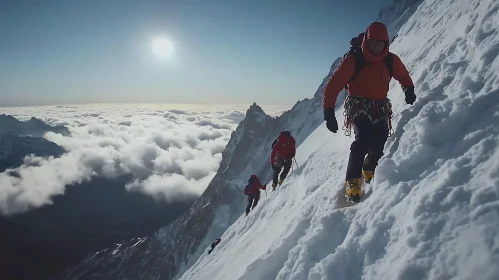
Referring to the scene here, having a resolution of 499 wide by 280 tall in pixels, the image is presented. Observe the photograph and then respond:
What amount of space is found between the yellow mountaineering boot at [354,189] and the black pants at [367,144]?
8 cm

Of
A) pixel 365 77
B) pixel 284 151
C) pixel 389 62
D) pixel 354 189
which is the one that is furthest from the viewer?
pixel 284 151

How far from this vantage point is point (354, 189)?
5.15 m

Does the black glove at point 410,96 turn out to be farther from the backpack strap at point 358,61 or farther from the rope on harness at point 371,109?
the backpack strap at point 358,61

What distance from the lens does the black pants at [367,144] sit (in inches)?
204

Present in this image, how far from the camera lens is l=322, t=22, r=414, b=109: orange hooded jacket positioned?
5238 millimetres

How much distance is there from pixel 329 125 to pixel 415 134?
1.29 meters

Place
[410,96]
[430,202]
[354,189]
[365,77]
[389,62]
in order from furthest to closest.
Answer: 1. [410,96]
2. [389,62]
3. [365,77]
4. [354,189]
5. [430,202]

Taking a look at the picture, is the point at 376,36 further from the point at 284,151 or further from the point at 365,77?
the point at 284,151

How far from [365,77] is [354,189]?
191cm

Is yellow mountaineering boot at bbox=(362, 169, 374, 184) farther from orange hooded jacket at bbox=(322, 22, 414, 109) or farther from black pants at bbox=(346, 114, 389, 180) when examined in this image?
orange hooded jacket at bbox=(322, 22, 414, 109)

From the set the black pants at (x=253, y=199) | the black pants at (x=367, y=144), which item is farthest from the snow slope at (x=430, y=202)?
the black pants at (x=253, y=199)

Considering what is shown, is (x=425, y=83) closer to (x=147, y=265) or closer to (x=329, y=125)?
(x=329, y=125)

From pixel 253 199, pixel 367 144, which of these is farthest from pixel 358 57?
pixel 253 199

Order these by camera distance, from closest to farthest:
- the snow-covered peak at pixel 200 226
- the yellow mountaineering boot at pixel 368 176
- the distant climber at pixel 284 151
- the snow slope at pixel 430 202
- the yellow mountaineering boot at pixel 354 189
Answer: the snow slope at pixel 430 202
the yellow mountaineering boot at pixel 354 189
the yellow mountaineering boot at pixel 368 176
the distant climber at pixel 284 151
the snow-covered peak at pixel 200 226
